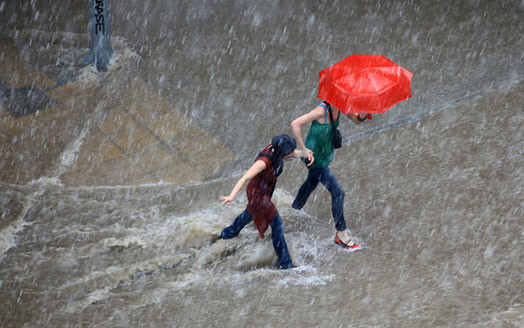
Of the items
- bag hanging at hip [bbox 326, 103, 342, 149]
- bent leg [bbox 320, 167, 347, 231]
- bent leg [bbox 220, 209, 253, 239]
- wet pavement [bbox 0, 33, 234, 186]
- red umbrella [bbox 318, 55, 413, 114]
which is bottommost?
wet pavement [bbox 0, 33, 234, 186]

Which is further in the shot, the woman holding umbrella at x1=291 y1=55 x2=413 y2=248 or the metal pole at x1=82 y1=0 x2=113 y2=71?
the metal pole at x1=82 y1=0 x2=113 y2=71

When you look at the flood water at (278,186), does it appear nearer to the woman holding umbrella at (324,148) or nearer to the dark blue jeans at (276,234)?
the dark blue jeans at (276,234)

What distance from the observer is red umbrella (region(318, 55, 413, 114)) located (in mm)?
5469

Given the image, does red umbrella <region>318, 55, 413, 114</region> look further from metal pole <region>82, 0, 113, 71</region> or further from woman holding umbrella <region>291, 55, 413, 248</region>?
metal pole <region>82, 0, 113, 71</region>

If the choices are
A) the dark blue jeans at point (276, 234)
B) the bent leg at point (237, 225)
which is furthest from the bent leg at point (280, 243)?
the bent leg at point (237, 225)

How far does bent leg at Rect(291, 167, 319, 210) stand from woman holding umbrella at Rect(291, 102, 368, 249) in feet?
0.07

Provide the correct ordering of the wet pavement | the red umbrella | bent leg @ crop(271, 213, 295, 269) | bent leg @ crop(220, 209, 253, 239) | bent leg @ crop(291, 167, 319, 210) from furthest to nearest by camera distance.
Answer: the wet pavement → bent leg @ crop(291, 167, 319, 210) → bent leg @ crop(220, 209, 253, 239) → bent leg @ crop(271, 213, 295, 269) → the red umbrella

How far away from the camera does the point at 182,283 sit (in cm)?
584

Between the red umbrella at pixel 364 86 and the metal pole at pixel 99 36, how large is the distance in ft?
16.1

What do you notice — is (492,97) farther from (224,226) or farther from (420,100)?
(224,226)

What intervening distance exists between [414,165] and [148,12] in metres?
6.35

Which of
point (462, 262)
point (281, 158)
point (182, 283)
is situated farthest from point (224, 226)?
point (462, 262)

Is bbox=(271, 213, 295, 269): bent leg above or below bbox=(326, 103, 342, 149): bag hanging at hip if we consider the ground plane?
below

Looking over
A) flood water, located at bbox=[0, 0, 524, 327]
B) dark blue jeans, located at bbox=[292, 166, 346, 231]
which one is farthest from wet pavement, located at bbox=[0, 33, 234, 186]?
dark blue jeans, located at bbox=[292, 166, 346, 231]
